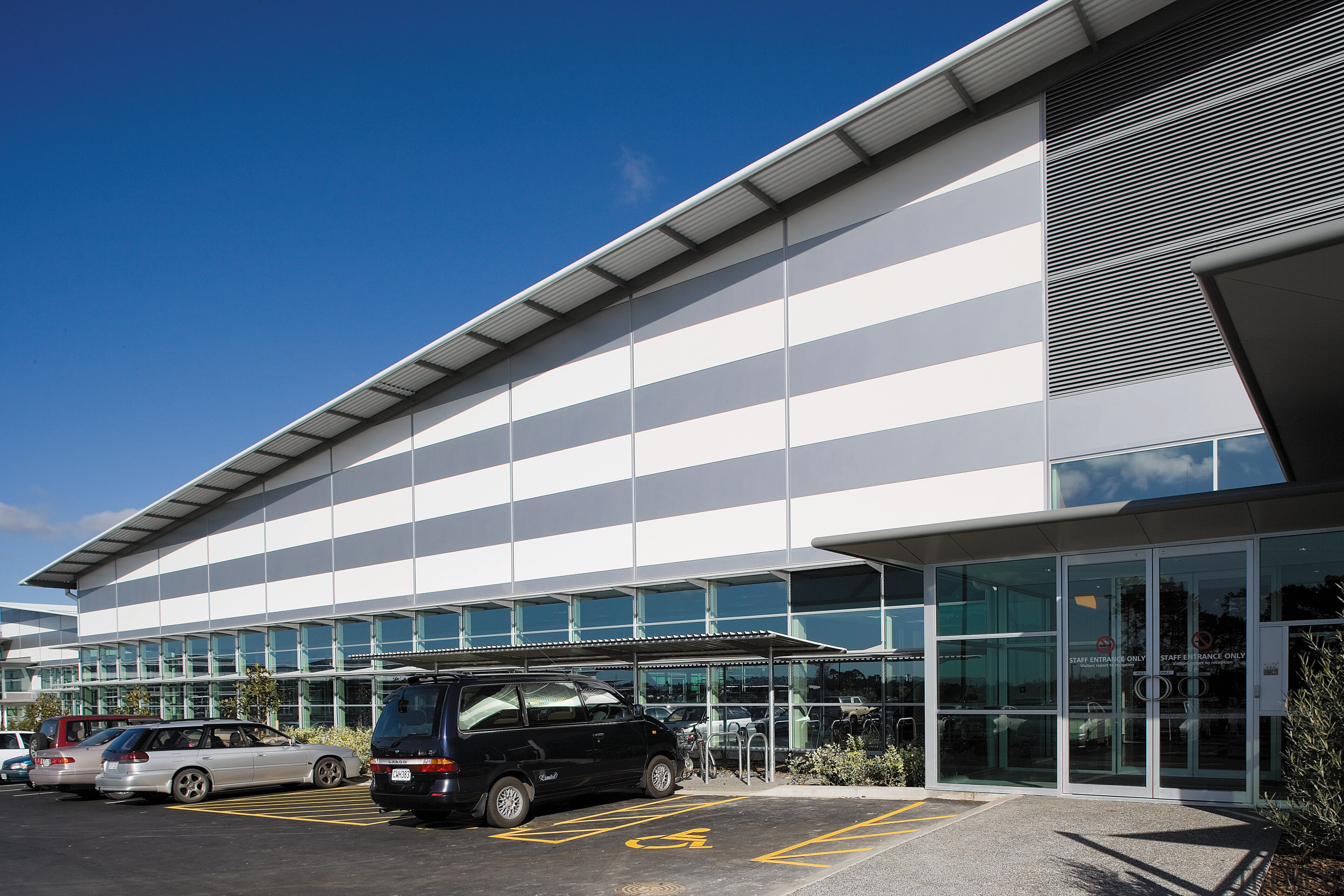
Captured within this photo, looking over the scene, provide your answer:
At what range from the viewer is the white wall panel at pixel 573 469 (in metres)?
22.2

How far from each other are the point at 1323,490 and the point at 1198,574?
2115 mm

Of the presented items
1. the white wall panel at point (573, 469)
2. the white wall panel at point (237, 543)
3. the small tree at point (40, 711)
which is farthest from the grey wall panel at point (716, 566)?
the small tree at point (40, 711)

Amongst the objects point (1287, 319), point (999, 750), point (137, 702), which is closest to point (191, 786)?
point (999, 750)

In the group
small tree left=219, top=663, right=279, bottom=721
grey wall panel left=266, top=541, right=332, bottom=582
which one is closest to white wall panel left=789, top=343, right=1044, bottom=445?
grey wall panel left=266, top=541, right=332, bottom=582

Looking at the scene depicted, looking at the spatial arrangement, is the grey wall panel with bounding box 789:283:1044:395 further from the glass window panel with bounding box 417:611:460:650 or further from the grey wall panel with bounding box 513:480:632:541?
the glass window panel with bounding box 417:611:460:650

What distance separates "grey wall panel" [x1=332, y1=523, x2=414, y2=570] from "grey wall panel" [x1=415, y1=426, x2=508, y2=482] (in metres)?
1.61

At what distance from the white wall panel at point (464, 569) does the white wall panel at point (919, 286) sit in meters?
9.18

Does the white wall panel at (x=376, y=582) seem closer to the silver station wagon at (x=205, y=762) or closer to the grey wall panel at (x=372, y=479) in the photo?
the grey wall panel at (x=372, y=479)

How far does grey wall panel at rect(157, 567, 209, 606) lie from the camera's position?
111ft

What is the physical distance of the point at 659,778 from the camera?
1512 cm

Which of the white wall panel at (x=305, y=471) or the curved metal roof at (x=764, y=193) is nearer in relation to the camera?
the curved metal roof at (x=764, y=193)

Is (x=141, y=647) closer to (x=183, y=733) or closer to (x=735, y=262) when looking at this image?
(x=183, y=733)

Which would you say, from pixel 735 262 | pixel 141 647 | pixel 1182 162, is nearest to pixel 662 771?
pixel 735 262

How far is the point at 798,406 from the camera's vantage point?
63.4 feet
